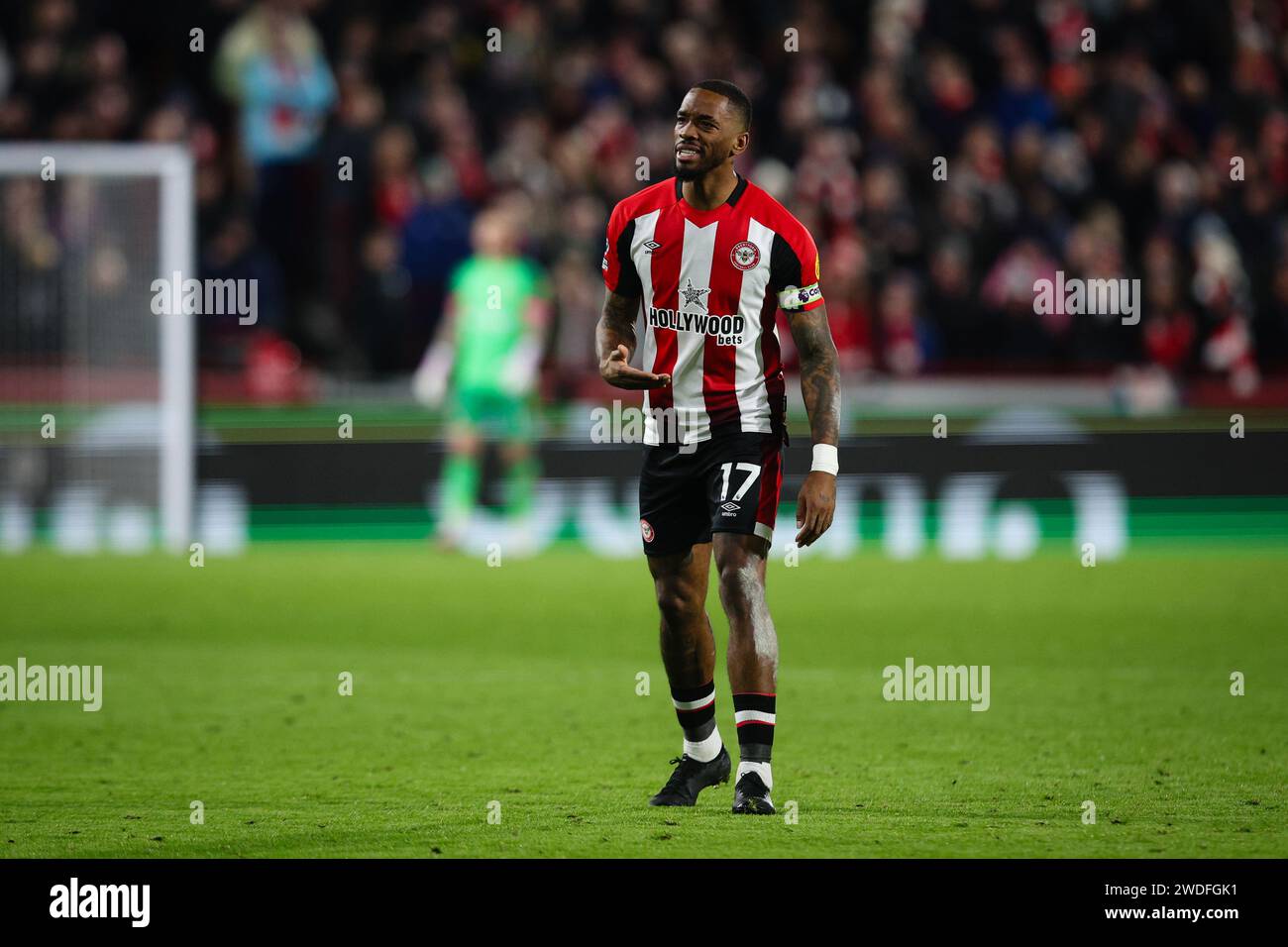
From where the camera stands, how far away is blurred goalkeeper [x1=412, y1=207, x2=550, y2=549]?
594 inches

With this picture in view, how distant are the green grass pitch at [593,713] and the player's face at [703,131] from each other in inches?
79.4

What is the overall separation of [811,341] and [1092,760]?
2.14 m

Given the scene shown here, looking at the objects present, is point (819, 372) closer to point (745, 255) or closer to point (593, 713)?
point (745, 255)

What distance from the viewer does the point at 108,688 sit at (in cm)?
954

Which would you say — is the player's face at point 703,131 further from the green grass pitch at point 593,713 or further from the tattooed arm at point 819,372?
the green grass pitch at point 593,713

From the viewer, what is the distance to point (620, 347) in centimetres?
648

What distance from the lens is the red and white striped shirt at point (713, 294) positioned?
6.49 m

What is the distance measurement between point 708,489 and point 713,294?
0.61 meters

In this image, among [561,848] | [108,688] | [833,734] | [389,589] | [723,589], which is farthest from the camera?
[389,589]

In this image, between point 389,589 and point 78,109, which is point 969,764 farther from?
point 78,109
